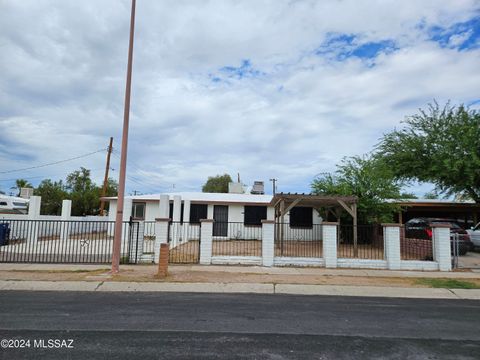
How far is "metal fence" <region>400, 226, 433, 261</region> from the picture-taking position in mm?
15102

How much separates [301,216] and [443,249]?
12569mm

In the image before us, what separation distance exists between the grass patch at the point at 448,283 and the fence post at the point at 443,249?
214 centimetres

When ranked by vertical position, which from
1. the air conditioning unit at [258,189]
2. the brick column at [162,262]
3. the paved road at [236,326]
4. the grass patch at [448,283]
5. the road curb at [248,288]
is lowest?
the paved road at [236,326]

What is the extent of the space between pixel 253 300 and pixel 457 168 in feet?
56.1

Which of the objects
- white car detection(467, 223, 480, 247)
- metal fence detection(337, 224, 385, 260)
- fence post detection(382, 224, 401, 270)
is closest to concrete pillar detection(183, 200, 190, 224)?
metal fence detection(337, 224, 385, 260)

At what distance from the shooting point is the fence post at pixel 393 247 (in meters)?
13.9

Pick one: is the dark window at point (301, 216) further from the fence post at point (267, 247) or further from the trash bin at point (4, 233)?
the trash bin at point (4, 233)

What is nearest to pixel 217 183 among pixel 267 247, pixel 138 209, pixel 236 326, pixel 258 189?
pixel 258 189

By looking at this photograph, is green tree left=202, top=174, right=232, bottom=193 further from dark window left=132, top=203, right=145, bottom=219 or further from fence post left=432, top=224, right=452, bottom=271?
fence post left=432, top=224, right=452, bottom=271

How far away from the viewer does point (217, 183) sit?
7238cm

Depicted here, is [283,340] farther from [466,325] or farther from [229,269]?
[229,269]

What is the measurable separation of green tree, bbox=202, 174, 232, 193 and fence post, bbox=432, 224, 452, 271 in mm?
56707

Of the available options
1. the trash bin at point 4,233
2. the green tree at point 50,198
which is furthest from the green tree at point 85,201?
the trash bin at point 4,233

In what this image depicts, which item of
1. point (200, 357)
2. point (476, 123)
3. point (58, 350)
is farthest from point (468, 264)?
point (58, 350)
